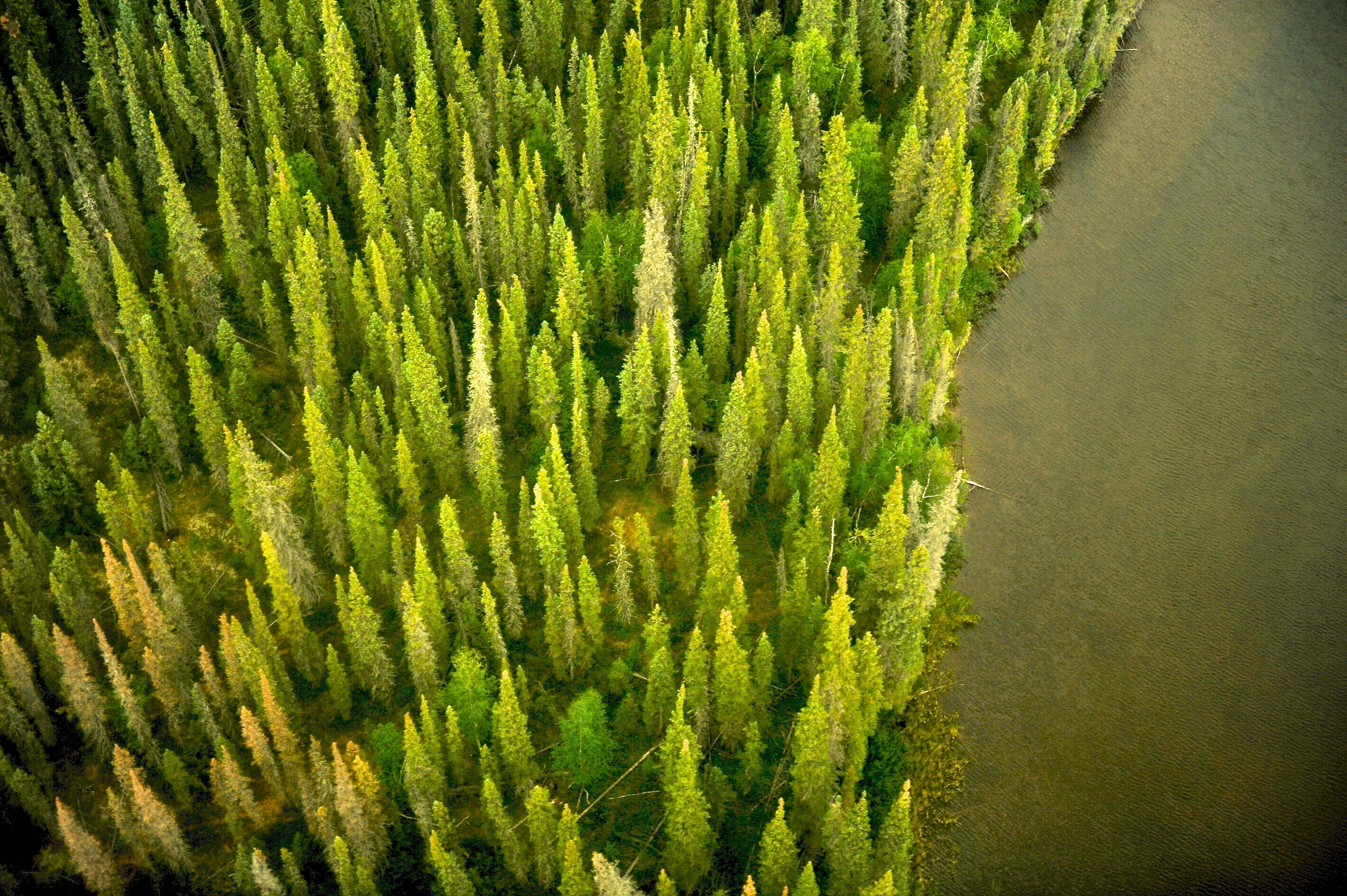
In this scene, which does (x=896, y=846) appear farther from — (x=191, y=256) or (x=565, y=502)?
(x=191, y=256)

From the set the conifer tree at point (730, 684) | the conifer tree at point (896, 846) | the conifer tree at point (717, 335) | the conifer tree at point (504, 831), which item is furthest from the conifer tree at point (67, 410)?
the conifer tree at point (896, 846)

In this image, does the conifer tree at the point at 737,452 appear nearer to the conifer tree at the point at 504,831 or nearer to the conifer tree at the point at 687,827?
the conifer tree at the point at 687,827

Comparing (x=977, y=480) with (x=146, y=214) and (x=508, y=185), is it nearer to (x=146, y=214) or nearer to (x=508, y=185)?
(x=508, y=185)

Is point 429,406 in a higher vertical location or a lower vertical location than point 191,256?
lower

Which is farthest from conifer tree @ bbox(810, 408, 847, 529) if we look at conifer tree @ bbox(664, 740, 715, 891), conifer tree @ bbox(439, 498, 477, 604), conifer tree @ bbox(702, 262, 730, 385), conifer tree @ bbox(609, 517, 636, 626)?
conifer tree @ bbox(439, 498, 477, 604)

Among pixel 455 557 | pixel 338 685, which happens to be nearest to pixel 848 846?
pixel 455 557

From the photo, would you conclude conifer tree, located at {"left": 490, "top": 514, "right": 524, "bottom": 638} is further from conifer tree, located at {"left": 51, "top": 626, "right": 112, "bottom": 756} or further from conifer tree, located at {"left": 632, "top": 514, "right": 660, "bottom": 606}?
conifer tree, located at {"left": 51, "top": 626, "right": 112, "bottom": 756}
